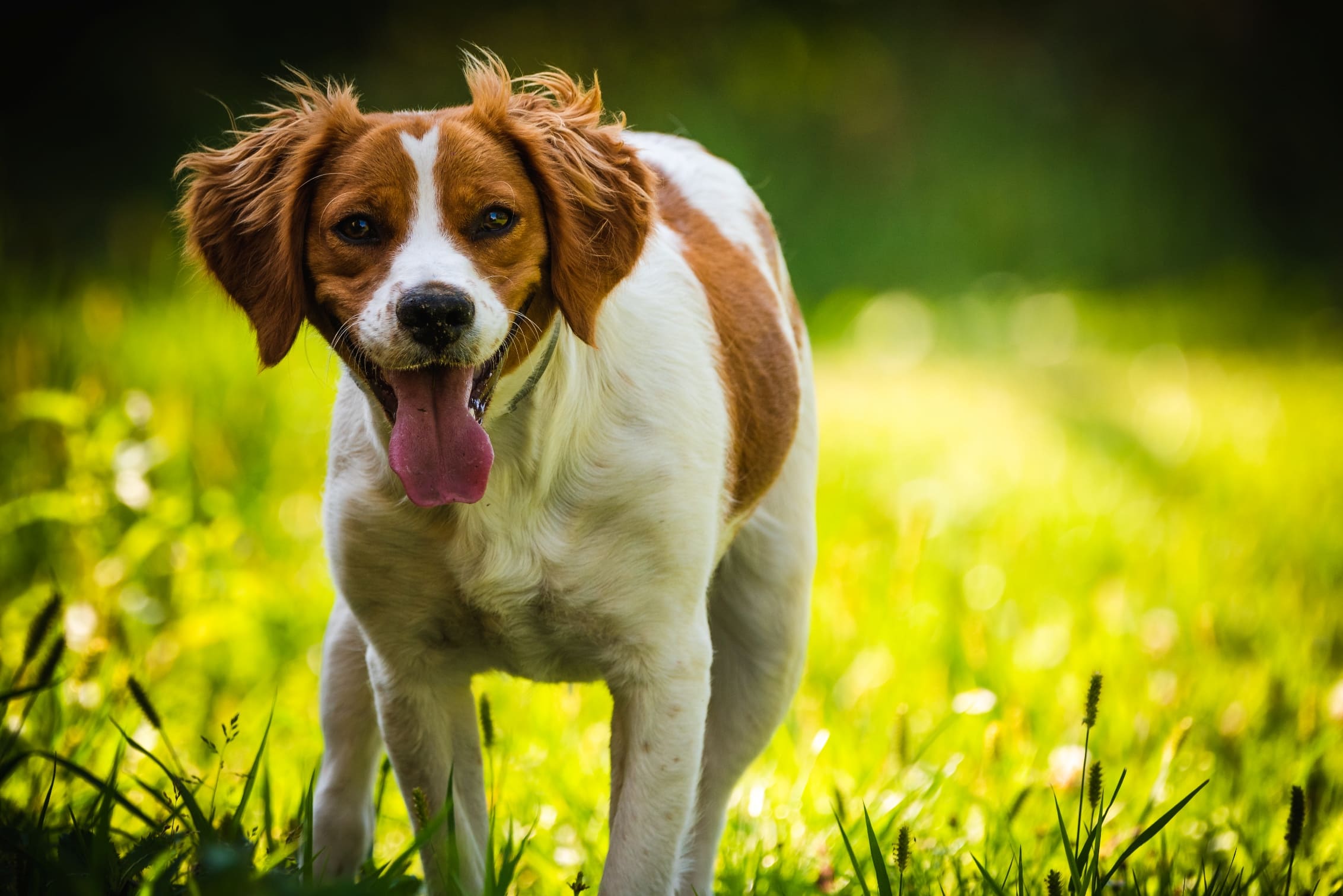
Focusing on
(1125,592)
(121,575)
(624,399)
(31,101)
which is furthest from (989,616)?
(31,101)

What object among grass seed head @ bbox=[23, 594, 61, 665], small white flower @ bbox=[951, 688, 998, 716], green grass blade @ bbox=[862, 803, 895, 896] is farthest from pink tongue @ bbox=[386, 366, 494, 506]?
small white flower @ bbox=[951, 688, 998, 716]

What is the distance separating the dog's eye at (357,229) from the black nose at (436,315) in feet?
0.81

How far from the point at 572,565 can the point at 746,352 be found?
0.86 m

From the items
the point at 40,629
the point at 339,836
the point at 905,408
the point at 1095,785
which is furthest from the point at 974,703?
the point at 905,408

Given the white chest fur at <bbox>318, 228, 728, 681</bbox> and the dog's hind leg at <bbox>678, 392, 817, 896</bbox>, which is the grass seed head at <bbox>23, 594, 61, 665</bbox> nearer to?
the white chest fur at <bbox>318, 228, 728, 681</bbox>

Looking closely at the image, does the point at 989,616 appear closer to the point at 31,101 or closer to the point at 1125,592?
the point at 1125,592

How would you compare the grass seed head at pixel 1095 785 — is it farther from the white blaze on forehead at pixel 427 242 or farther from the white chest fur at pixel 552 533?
the white blaze on forehead at pixel 427 242

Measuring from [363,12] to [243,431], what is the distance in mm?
7320

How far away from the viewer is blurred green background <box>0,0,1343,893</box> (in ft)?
12.1

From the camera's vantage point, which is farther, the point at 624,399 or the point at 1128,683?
the point at 1128,683

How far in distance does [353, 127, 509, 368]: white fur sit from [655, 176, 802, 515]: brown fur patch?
75 centimetres

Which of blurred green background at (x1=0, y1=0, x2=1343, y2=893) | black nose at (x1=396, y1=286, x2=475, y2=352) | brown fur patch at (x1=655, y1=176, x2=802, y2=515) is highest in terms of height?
black nose at (x1=396, y1=286, x2=475, y2=352)

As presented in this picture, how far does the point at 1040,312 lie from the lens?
1042cm

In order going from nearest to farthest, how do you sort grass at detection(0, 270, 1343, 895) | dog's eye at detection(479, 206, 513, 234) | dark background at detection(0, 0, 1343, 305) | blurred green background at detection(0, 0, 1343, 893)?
dog's eye at detection(479, 206, 513, 234) < grass at detection(0, 270, 1343, 895) < blurred green background at detection(0, 0, 1343, 893) < dark background at detection(0, 0, 1343, 305)
